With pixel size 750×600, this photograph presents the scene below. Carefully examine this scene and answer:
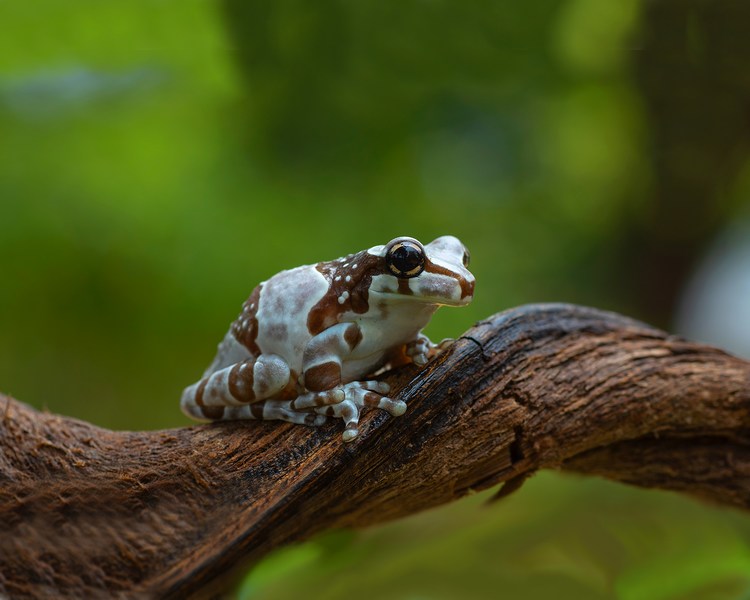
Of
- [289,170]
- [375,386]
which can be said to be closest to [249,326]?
[375,386]

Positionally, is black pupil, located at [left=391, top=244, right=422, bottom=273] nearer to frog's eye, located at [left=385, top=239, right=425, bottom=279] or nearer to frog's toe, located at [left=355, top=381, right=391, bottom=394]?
frog's eye, located at [left=385, top=239, right=425, bottom=279]

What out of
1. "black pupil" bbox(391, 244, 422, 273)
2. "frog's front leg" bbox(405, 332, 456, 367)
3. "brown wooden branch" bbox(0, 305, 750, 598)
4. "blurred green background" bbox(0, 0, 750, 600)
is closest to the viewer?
"brown wooden branch" bbox(0, 305, 750, 598)

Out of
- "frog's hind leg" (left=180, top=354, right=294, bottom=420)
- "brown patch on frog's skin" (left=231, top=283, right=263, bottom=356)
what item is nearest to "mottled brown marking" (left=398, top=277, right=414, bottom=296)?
"frog's hind leg" (left=180, top=354, right=294, bottom=420)

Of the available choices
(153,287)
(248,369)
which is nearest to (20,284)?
(153,287)

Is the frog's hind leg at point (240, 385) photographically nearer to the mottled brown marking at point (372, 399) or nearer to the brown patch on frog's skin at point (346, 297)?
the brown patch on frog's skin at point (346, 297)

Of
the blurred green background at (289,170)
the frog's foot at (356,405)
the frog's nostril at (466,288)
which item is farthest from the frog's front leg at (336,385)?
the blurred green background at (289,170)

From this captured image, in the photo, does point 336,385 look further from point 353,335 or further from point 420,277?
Answer: point 420,277
